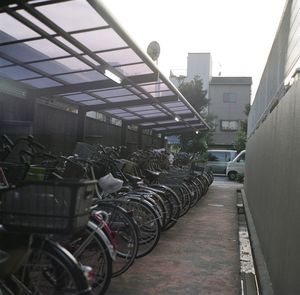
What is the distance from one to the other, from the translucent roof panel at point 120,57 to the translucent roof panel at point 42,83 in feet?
4.59

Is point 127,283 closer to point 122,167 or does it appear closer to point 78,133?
point 122,167

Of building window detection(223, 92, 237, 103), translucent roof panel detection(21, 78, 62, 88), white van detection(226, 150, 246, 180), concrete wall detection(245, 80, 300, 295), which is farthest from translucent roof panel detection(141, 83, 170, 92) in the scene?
building window detection(223, 92, 237, 103)

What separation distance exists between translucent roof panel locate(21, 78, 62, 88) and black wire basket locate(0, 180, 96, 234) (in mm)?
5345

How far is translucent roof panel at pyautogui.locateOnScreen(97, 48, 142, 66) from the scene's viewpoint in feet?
21.9

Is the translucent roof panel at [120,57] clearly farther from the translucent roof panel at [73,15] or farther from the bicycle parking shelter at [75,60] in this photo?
the translucent roof panel at [73,15]

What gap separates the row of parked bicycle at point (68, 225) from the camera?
280 centimetres

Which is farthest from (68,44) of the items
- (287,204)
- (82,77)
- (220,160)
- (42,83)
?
(220,160)

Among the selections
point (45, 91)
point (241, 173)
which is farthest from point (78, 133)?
point (241, 173)

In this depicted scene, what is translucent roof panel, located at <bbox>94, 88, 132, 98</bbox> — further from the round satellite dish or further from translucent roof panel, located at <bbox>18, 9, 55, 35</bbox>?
translucent roof panel, located at <bbox>18, 9, 55, 35</bbox>

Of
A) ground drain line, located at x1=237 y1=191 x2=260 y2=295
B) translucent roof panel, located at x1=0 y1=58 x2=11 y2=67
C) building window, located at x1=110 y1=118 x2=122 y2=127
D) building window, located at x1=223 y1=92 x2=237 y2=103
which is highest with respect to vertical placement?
building window, located at x1=223 y1=92 x2=237 y2=103

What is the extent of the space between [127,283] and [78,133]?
6.07 meters

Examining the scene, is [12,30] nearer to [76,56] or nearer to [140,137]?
[76,56]

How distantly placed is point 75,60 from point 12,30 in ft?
5.03

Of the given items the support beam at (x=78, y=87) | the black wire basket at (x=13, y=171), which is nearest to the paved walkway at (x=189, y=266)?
the black wire basket at (x=13, y=171)
